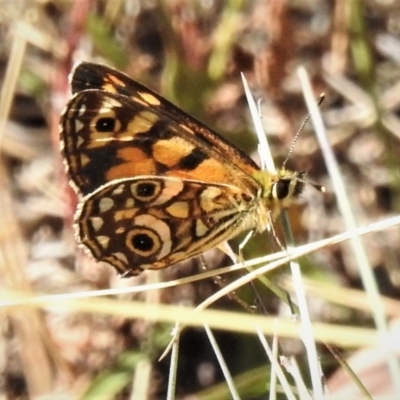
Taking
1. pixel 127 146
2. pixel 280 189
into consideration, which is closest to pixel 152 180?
pixel 127 146

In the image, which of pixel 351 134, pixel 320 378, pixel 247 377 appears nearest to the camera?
pixel 320 378

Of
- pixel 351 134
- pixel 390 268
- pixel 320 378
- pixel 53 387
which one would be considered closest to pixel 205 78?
pixel 351 134

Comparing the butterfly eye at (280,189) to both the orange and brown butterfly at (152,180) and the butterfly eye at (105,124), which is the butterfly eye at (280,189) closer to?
the orange and brown butterfly at (152,180)

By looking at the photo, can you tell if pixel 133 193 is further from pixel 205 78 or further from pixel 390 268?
pixel 390 268

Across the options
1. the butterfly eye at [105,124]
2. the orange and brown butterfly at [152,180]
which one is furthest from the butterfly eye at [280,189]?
the butterfly eye at [105,124]

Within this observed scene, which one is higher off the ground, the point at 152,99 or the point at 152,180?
the point at 152,99

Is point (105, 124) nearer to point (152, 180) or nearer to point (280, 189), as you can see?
point (152, 180)

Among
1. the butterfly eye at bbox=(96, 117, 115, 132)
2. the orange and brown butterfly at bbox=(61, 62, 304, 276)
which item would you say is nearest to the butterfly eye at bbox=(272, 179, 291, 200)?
the orange and brown butterfly at bbox=(61, 62, 304, 276)
